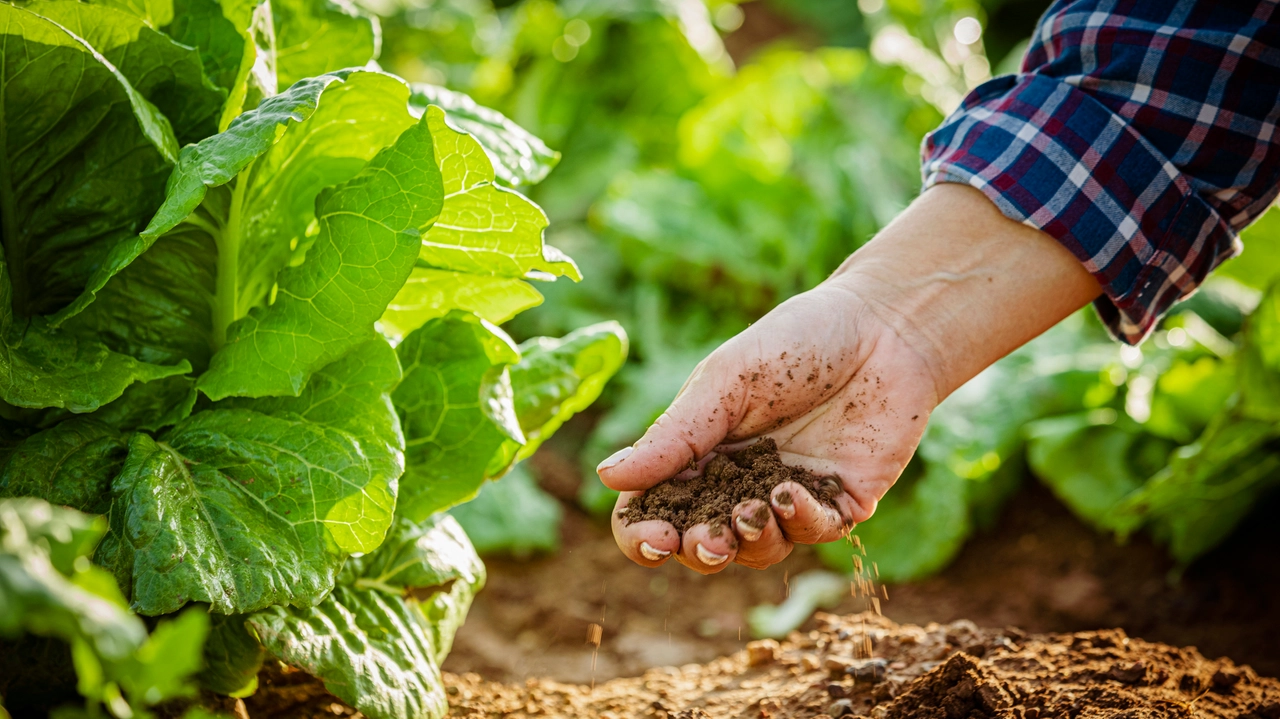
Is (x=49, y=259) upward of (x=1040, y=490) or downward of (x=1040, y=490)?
upward

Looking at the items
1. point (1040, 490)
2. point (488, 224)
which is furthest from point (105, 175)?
point (1040, 490)

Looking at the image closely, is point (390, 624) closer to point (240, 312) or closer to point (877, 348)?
point (240, 312)

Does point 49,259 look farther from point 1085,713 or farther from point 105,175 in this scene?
point 1085,713

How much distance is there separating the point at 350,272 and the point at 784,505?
0.96 metres

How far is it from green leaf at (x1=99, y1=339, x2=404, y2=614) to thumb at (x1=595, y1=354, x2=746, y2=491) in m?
0.46

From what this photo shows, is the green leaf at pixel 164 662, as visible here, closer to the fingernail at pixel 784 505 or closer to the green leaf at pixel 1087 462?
the fingernail at pixel 784 505

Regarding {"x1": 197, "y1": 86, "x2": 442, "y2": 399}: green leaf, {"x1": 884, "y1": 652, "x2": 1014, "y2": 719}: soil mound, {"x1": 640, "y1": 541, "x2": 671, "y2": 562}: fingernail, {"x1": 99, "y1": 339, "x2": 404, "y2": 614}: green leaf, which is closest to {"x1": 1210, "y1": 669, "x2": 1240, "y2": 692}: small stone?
{"x1": 884, "y1": 652, "x2": 1014, "y2": 719}: soil mound

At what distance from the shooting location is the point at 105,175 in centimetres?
188

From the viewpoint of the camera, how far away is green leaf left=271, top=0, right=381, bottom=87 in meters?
2.24

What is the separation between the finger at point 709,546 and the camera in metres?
1.75

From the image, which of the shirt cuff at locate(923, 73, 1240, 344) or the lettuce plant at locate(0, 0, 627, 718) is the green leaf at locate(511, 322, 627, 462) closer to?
the lettuce plant at locate(0, 0, 627, 718)

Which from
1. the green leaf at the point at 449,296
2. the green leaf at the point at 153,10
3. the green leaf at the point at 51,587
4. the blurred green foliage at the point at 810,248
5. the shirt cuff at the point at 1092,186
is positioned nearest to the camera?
the green leaf at the point at 51,587

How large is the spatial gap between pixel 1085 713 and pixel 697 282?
3.24 meters

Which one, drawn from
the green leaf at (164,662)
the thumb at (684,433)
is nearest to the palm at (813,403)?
the thumb at (684,433)
